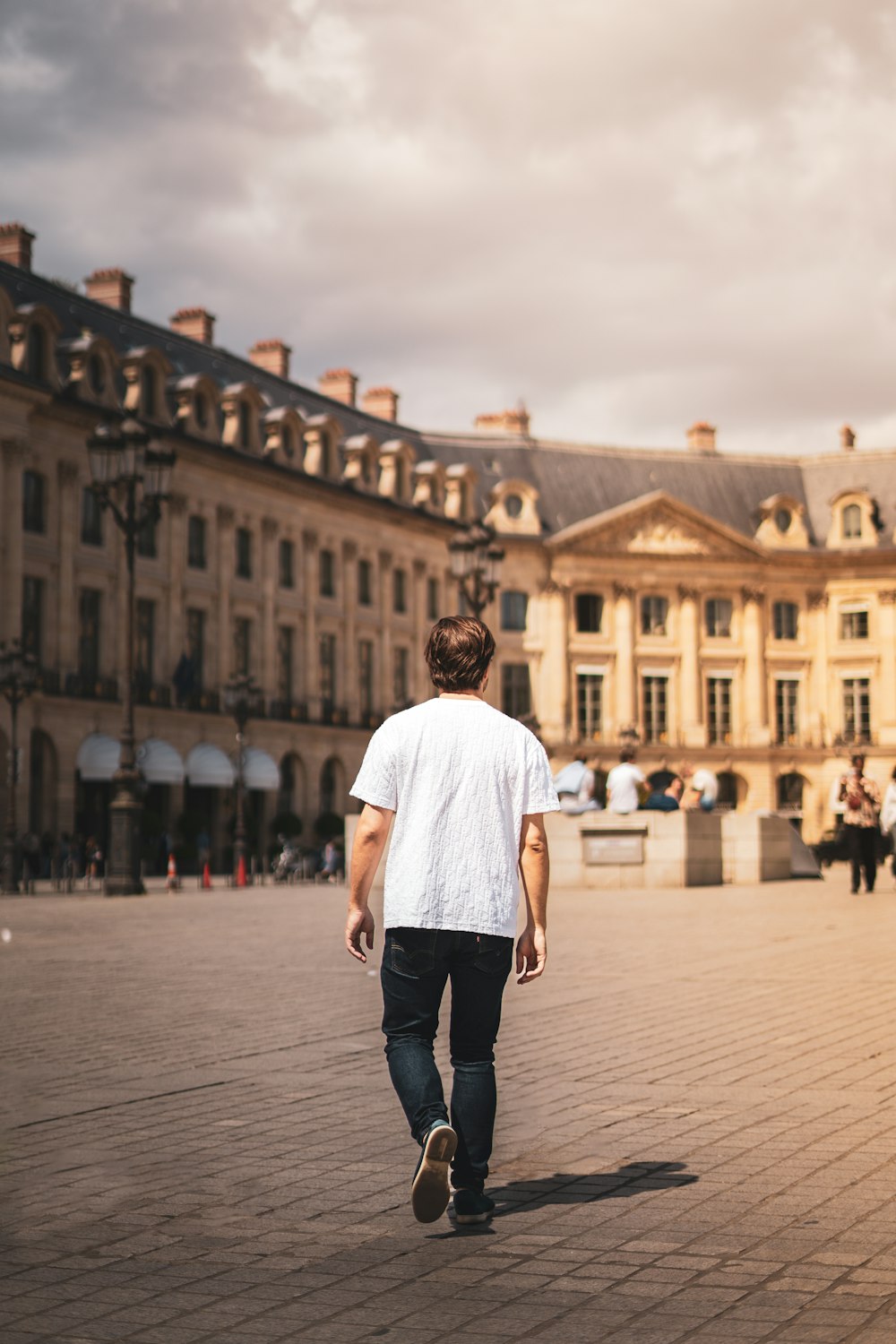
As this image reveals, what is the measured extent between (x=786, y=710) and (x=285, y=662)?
29145mm

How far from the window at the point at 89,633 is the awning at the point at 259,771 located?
251 inches

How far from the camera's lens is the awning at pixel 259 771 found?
201 feet

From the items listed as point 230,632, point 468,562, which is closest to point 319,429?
point 230,632

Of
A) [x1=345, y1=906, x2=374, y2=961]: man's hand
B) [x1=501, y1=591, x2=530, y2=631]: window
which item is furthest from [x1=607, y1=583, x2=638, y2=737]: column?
[x1=345, y1=906, x2=374, y2=961]: man's hand

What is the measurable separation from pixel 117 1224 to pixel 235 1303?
3.35 feet

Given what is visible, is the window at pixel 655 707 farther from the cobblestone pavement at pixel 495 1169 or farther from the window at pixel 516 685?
the cobblestone pavement at pixel 495 1169

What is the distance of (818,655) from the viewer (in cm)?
8894

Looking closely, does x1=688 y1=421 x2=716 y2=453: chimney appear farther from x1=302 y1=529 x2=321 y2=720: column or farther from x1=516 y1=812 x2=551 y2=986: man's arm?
x1=516 y1=812 x2=551 y2=986: man's arm

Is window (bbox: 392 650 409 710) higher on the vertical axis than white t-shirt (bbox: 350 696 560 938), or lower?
higher

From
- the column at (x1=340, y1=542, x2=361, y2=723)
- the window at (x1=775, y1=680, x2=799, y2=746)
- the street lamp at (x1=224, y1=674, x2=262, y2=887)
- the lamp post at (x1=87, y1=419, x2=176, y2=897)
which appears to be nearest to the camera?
the lamp post at (x1=87, y1=419, x2=176, y2=897)

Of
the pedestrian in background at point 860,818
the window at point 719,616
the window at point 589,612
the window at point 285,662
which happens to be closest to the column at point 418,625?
the window at point 285,662

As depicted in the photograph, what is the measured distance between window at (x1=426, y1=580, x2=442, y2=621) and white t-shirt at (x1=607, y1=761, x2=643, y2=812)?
48.9 metres

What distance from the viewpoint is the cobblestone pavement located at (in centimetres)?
484

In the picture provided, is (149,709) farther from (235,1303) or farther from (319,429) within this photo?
(235,1303)
